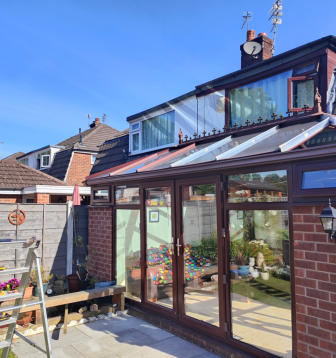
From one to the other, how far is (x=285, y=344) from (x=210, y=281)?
1.36 meters

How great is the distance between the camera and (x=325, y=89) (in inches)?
256

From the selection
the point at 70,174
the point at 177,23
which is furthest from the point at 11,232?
the point at 70,174

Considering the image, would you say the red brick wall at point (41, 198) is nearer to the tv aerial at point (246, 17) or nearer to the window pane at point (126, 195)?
the window pane at point (126, 195)

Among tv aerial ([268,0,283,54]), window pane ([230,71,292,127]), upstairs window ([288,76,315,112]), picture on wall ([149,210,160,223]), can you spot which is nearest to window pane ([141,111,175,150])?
window pane ([230,71,292,127])

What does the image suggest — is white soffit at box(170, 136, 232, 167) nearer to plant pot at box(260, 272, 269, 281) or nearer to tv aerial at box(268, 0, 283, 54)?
plant pot at box(260, 272, 269, 281)

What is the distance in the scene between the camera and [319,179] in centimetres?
329

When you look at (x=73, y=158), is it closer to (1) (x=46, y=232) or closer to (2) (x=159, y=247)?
(1) (x=46, y=232)

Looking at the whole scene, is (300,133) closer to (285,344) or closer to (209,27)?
(285,344)

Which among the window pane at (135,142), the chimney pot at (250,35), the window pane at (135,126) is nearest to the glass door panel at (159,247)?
the window pane at (135,142)

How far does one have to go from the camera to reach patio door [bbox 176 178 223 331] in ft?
14.9

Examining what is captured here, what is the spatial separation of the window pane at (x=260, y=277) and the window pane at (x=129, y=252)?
2.32 meters

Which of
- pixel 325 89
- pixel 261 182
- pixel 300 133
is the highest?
pixel 325 89

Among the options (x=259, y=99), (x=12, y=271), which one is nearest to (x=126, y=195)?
(x=12, y=271)

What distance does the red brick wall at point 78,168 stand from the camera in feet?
58.4
